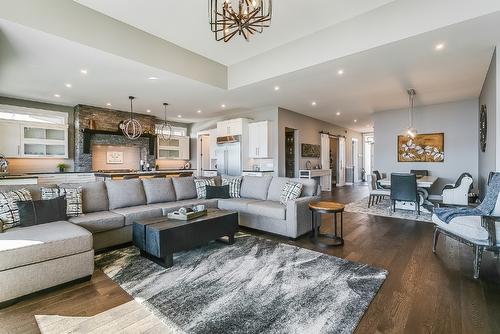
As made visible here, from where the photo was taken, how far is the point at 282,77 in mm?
4855

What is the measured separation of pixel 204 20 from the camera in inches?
151

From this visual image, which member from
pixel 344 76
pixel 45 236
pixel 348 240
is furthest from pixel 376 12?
pixel 45 236

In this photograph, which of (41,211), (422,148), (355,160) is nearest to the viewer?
(41,211)

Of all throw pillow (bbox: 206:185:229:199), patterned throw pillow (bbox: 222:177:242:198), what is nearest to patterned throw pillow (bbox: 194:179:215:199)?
throw pillow (bbox: 206:185:229:199)

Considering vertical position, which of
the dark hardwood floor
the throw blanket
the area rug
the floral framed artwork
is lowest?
the dark hardwood floor

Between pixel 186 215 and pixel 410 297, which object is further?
pixel 186 215

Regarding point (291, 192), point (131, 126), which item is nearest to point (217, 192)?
point (291, 192)

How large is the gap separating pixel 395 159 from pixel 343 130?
430cm

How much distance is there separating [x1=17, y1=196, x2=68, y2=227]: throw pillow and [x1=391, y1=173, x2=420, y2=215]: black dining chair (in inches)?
233

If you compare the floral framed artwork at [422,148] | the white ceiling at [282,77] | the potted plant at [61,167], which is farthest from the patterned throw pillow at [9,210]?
the floral framed artwork at [422,148]

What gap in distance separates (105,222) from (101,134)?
5.20 meters

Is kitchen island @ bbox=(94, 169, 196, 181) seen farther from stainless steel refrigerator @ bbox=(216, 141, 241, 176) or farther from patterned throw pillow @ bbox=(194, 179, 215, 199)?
patterned throw pillow @ bbox=(194, 179, 215, 199)

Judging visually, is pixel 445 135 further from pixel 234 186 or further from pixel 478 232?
pixel 234 186

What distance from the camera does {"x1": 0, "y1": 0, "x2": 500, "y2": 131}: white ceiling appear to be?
3.40 metres
